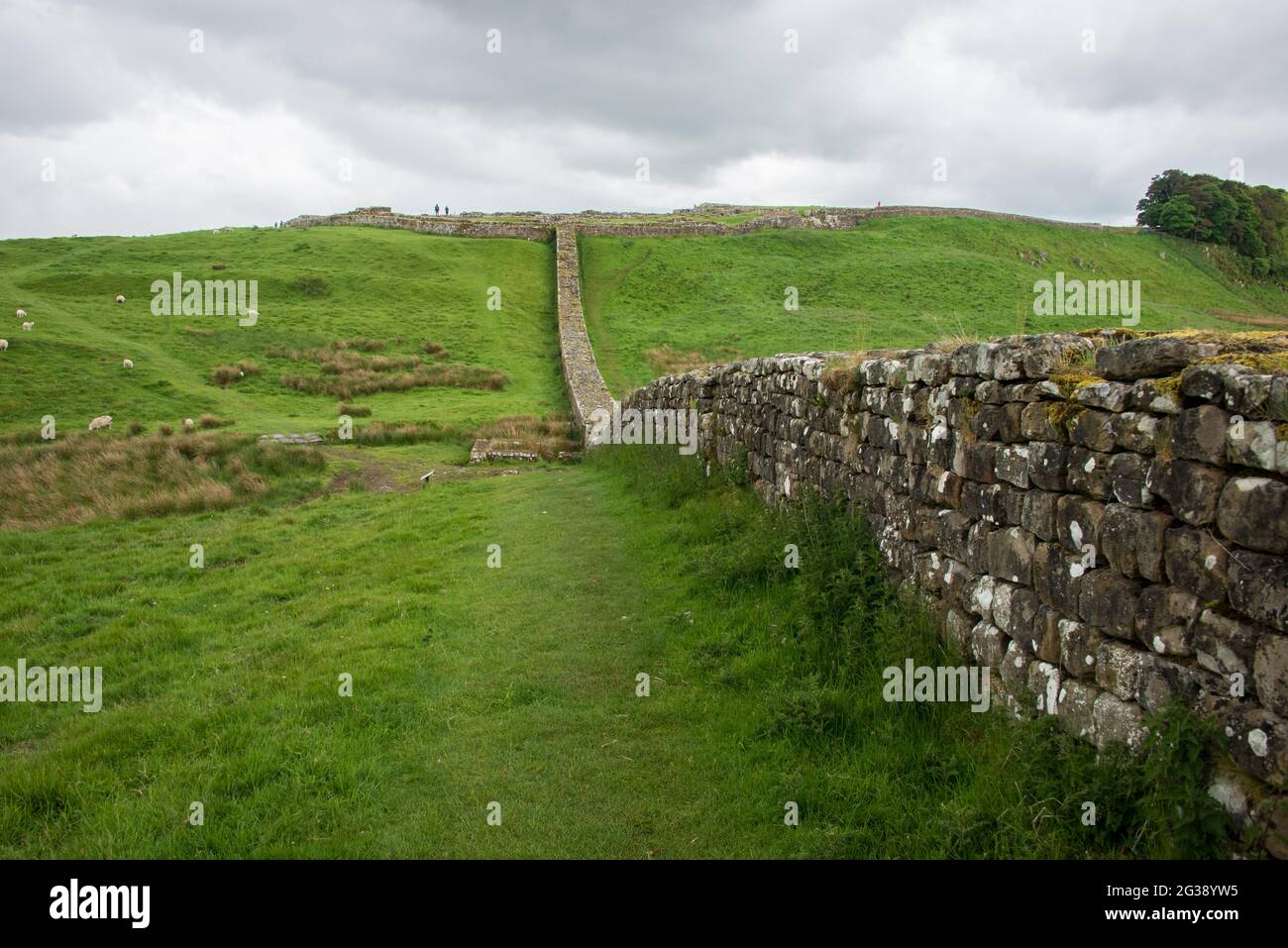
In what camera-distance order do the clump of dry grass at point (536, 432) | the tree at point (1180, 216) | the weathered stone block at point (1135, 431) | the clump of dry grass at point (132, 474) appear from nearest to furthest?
the weathered stone block at point (1135, 431), the clump of dry grass at point (132, 474), the clump of dry grass at point (536, 432), the tree at point (1180, 216)

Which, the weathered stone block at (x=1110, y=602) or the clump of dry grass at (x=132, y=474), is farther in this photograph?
the clump of dry grass at (x=132, y=474)

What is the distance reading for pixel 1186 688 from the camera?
3.25 meters

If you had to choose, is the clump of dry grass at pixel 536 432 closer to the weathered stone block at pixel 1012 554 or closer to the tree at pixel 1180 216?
the weathered stone block at pixel 1012 554

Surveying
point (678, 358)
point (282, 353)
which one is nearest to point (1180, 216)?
point (678, 358)

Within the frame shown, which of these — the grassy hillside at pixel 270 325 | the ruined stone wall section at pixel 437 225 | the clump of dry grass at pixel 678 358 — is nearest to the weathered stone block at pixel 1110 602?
the grassy hillside at pixel 270 325

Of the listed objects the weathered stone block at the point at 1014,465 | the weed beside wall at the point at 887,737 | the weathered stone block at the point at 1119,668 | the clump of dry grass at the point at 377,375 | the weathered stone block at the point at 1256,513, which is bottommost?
the weed beside wall at the point at 887,737

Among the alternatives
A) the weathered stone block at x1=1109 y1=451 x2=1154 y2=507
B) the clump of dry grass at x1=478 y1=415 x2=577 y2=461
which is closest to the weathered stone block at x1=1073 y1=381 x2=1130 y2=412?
the weathered stone block at x1=1109 y1=451 x2=1154 y2=507

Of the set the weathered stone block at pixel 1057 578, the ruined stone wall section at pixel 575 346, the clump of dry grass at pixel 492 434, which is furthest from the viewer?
the ruined stone wall section at pixel 575 346

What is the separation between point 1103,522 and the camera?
3791 mm

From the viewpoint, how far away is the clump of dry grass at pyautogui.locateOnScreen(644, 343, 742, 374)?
3481cm

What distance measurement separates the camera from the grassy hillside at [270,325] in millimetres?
26266

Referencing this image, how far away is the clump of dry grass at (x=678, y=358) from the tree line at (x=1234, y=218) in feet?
148

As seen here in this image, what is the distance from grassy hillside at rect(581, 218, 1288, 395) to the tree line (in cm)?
182

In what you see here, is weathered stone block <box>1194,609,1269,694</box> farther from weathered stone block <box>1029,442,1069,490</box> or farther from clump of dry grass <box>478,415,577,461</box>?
clump of dry grass <box>478,415,577,461</box>
